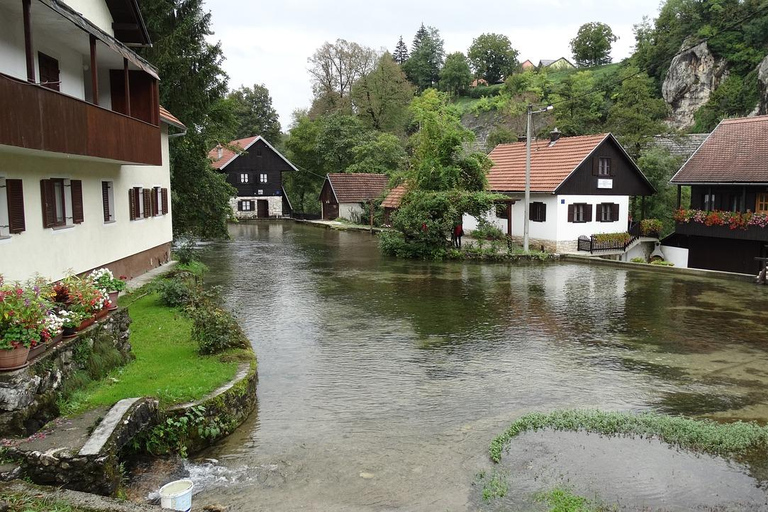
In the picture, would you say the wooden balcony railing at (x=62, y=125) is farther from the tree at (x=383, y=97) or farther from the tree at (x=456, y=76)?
the tree at (x=456, y=76)

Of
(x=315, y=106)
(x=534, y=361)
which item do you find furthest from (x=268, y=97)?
(x=534, y=361)

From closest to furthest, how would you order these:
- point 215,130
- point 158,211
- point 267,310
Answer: point 267,310 → point 158,211 → point 215,130

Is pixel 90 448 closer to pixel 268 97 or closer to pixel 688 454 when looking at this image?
pixel 688 454

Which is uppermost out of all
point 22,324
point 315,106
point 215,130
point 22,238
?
point 315,106

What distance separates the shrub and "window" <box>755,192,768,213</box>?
2469 centimetres

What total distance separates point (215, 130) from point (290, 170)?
123 feet

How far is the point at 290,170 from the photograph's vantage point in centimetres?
6700

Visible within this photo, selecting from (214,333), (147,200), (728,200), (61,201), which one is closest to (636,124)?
(728,200)

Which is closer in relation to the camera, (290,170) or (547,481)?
(547,481)

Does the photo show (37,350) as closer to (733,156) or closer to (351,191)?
(733,156)

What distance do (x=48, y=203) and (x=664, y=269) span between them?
2334 centimetres

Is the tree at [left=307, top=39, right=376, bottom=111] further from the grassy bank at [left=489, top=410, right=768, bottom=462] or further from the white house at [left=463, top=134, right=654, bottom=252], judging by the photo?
the grassy bank at [left=489, top=410, right=768, bottom=462]

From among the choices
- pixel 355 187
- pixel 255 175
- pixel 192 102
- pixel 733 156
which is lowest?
pixel 355 187

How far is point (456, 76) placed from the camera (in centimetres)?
9625
